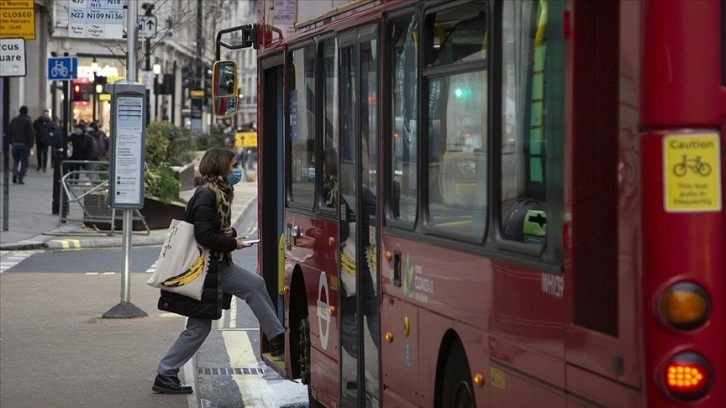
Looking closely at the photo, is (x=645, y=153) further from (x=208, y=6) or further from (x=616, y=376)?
(x=208, y=6)

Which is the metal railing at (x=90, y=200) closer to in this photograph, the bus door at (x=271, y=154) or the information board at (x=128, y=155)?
the information board at (x=128, y=155)

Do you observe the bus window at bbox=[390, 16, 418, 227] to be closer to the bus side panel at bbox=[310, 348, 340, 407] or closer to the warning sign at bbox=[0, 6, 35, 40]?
the bus side panel at bbox=[310, 348, 340, 407]

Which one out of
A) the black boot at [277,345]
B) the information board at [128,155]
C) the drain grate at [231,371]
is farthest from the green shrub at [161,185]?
the black boot at [277,345]

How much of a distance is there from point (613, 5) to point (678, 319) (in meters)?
1.01

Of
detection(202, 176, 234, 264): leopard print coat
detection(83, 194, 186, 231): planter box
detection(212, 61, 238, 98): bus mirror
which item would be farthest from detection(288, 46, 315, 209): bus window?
detection(83, 194, 186, 231): planter box

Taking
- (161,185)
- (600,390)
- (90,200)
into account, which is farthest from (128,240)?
(161,185)

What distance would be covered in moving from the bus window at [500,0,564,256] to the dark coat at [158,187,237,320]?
462 cm

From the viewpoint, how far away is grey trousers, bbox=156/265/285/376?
1034 cm

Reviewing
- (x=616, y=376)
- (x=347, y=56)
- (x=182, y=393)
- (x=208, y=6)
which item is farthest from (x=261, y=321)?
(x=208, y=6)

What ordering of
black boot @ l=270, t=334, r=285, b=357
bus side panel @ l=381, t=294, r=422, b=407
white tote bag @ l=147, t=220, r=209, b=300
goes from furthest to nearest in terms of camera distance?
black boot @ l=270, t=334, r=285, b=357 → white tote bag @ l=147, t=220, r=209, b=300 → bus side panel @ l=381, t=294, r=422, b=407

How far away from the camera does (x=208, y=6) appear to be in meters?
56.2

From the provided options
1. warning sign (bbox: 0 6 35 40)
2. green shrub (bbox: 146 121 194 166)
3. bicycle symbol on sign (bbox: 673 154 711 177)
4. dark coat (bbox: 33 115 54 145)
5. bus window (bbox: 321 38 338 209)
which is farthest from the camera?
dark coat (bbox: 33 115 54 145)

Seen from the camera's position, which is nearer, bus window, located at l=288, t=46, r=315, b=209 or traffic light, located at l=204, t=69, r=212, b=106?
bus window, located at l=288, t=46, r=315, b=209

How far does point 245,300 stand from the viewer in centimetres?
1038
